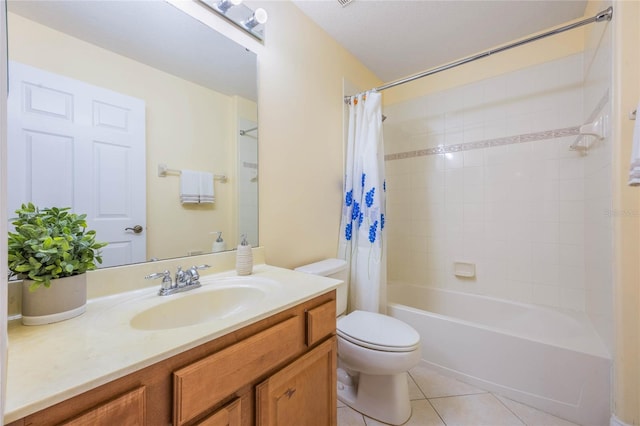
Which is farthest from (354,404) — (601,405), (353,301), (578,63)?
(578,63)

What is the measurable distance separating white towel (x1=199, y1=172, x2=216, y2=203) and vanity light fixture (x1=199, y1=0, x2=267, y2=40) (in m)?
0.80

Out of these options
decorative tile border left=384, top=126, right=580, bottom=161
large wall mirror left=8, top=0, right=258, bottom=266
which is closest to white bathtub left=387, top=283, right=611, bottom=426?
decorative tile border left=384, top=126, right=580, bottom=161

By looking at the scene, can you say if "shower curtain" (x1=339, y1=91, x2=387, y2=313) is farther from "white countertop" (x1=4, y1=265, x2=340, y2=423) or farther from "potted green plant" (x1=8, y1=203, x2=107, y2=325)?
"potted green plant" (x1=8, y1=203, x2=107, y2=325)

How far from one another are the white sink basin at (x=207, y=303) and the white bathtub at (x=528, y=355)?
1254 millimetres

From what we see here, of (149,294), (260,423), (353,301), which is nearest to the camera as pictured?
(260,423)

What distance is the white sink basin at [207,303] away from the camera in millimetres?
870

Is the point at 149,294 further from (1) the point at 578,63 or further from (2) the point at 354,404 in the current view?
(1) the point at 578,63

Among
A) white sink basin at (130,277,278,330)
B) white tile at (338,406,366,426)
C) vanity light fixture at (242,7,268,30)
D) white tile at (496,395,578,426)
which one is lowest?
white tile at (338,406,366,426)

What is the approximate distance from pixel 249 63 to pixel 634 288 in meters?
2.07

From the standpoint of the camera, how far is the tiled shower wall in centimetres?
183

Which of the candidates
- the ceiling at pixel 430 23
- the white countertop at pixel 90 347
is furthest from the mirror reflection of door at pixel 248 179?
the ceiling at pixel 430 23

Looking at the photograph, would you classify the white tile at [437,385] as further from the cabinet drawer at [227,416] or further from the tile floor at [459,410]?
the cabinet drawer at [227,416]

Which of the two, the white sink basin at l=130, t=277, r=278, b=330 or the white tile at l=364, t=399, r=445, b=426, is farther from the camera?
the white tile at l=364, t=399, r=445, b=426

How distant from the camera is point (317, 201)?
6.00 ft
